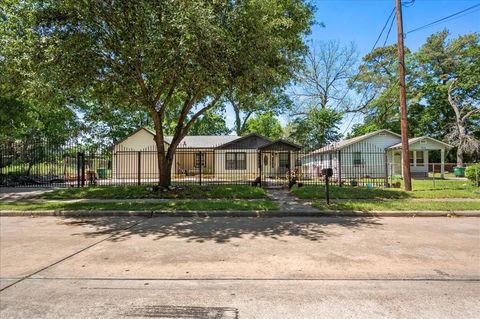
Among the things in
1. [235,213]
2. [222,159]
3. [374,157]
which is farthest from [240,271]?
[374,157]

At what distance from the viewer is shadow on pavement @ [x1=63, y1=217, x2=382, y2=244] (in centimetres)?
750

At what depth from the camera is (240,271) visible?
4934 millimetres

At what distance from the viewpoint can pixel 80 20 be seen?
36.7 feet

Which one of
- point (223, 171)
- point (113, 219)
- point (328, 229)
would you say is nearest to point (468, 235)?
point (328, 229)

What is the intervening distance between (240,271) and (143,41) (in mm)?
8431

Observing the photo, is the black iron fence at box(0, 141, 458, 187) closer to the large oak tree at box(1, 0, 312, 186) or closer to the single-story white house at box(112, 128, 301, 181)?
the single-story white house at box(112, 128, 301, 181)

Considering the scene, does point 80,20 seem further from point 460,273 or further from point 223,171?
point 223,171

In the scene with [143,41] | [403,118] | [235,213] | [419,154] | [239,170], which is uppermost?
[143,41]

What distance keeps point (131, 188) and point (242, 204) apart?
6.66 metres

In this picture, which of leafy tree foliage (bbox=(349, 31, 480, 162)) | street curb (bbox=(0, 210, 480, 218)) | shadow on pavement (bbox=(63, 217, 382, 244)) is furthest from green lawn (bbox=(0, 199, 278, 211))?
leafy tree foliage (bbox=(349, 31, 480, 162))

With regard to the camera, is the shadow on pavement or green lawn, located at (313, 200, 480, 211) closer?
the shadow on pavement

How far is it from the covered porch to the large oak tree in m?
21.2

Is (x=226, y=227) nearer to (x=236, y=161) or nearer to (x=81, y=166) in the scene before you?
(x=81, y=166)

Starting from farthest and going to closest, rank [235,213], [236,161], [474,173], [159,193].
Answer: [236,161] < [474,173] < [159,193] < [235,213]
